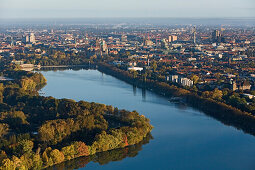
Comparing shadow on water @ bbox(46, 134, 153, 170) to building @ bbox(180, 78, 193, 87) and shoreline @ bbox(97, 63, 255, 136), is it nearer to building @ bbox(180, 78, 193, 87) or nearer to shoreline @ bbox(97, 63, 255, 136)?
shoreline @ bbox(97, 63, 255, 136)

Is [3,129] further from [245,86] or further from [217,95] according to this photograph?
[245,86]

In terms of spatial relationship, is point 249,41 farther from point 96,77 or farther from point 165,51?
point 96,77

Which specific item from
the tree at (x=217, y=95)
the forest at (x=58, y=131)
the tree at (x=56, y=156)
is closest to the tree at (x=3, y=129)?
the forest at (x=58, y=131)

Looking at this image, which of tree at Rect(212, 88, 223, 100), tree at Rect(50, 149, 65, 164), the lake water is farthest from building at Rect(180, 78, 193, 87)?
tree at Rect(50, 149, 65, 164)

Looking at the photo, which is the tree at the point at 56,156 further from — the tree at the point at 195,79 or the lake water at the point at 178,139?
the tree at the point at 195,79

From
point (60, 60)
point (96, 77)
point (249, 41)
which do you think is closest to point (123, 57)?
point (60, 60)
